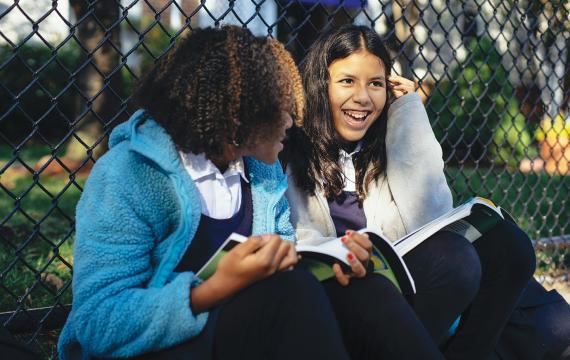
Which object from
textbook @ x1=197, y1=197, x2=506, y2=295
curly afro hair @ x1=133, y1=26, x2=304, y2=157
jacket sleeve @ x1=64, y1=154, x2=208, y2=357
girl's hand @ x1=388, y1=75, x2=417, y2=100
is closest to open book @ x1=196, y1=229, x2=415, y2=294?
textbook @ x1=197, y1=197, x2=506, y2=295

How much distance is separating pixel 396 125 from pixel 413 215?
36 centimetres

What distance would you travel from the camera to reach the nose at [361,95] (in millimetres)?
2441

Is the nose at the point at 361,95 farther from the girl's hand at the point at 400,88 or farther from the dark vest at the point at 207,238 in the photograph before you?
the dark vest at the point at 207,238

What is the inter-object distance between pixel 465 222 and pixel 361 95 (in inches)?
23.1

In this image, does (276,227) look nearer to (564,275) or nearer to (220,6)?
(220,6)

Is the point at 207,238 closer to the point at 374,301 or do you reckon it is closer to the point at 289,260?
the point at 289,260

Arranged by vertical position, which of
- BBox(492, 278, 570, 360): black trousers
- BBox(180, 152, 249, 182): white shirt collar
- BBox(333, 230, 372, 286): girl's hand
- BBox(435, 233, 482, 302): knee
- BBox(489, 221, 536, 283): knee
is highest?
BBox(180, 152, 249, 182): white shirt collar

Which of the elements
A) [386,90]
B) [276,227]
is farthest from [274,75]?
[386,90]

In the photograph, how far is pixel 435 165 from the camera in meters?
2.52

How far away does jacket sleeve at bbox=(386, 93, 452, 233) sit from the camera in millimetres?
2474

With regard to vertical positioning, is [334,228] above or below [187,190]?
below

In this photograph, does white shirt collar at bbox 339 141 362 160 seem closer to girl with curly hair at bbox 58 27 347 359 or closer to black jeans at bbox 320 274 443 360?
girl with curly hair at bbox 58 27 347 359

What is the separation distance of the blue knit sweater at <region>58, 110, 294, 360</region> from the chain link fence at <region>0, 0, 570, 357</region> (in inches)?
22.8

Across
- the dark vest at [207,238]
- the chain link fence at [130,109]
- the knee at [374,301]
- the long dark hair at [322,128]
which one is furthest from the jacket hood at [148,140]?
the long dark hair at [322,128]
